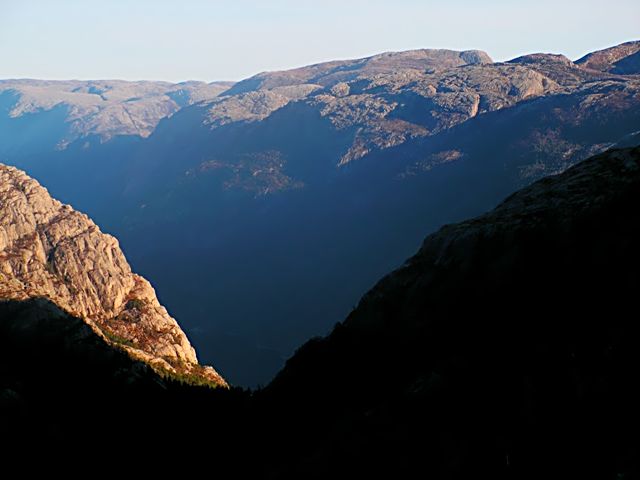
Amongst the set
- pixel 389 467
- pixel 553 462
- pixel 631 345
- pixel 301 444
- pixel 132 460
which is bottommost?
pixel 132 460

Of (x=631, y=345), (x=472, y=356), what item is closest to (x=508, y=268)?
(x=472, y=356)

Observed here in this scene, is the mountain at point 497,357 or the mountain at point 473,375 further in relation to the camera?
the mountain at point 473,375

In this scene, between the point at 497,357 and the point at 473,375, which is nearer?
the point at 473,375

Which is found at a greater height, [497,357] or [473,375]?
[497,357]

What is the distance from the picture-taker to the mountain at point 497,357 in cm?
5031

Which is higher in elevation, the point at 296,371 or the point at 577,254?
the point at 577,254

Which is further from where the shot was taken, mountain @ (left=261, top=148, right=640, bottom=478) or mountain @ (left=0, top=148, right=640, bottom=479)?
mountain @ (left=0, top=148, right=640, bottom=479)

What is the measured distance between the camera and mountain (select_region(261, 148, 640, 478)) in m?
50.3

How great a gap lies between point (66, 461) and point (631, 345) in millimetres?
95286

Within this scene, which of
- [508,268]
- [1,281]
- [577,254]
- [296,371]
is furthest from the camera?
[1,281]

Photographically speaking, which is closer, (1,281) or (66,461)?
(66,461)

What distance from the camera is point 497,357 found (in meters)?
64.7

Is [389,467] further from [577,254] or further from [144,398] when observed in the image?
[144,398]

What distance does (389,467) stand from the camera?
5931 centimetres
